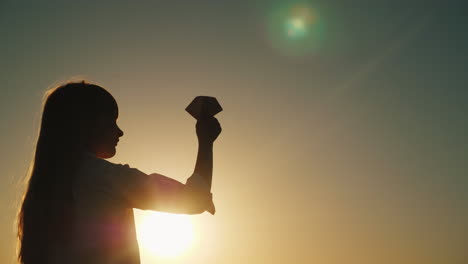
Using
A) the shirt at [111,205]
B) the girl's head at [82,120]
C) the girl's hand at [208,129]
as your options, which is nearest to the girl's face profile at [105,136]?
the girl's head at [82,120]


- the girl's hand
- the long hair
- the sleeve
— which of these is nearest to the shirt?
the sleeve

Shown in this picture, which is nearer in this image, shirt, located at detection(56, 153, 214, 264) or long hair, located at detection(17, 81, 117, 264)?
shirt, located at detection(56, 153, 214, 264)

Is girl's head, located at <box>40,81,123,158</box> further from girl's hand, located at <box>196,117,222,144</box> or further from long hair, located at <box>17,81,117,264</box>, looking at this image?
girl's hand, located at <box>196,117,222,144</box>

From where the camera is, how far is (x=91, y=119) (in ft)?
10.5

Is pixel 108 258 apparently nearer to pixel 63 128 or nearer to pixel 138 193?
pixel 138 193

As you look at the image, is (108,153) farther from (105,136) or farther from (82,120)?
(82,120)

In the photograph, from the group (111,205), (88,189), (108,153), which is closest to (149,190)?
(111,205)

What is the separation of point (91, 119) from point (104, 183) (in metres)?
0.67

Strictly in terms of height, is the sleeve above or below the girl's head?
below

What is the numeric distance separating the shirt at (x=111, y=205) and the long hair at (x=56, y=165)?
0.12 m

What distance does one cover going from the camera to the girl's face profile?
3.20 meters

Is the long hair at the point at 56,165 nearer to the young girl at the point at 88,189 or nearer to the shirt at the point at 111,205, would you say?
the young girl at the point at 88,189

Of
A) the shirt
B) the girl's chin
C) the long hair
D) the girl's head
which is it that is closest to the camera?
the shirt

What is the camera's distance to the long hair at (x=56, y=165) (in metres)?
2.89
